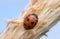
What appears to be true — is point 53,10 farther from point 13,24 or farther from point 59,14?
point 13,24

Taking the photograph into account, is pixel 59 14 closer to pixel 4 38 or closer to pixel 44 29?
pixel 44 29

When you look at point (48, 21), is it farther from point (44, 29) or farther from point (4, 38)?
point (4, 38)

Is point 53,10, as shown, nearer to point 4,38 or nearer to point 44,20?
point 44,20

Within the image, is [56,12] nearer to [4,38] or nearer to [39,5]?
[39,5]

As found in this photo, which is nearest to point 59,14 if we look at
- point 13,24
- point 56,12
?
point 56,12

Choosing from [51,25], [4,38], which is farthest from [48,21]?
[4,38]
